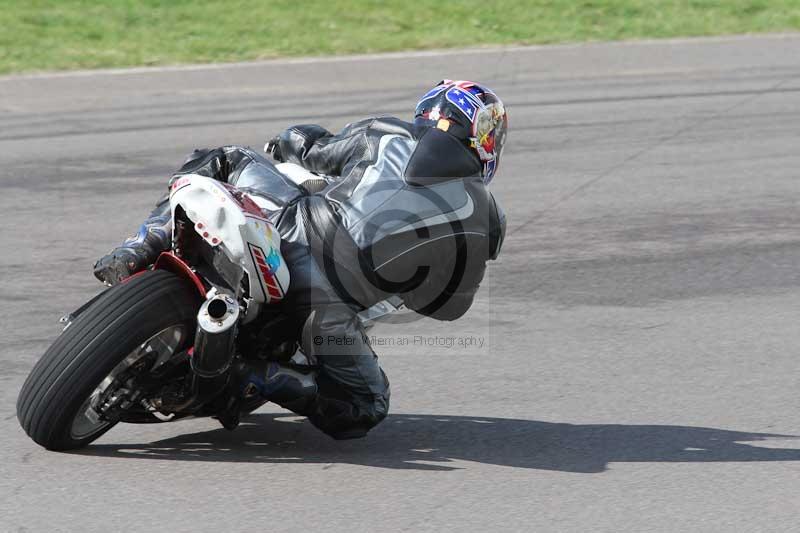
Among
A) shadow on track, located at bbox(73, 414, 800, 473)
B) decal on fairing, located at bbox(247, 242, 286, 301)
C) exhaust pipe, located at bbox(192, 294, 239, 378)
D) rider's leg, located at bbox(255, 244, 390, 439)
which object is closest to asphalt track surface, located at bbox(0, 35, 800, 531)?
shadow on track, located at bbox(73, 414, 800, 473)

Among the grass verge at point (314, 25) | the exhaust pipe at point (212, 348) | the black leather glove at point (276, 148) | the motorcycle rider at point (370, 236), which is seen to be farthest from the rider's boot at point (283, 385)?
the grass verge at point (314, 25)

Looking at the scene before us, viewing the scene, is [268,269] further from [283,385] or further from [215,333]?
[283,385]

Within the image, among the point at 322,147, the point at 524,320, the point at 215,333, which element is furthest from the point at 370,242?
the point at 524,320

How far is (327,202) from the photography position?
4.88 meters

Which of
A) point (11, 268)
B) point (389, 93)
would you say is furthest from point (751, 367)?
point (389, 93)

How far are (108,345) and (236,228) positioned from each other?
55 cm

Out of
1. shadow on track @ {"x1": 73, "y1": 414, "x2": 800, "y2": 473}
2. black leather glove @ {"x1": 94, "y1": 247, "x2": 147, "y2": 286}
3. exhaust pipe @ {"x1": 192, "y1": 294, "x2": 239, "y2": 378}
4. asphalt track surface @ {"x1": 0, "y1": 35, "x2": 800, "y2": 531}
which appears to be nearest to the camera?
exhaust pipe @ {"x1": 192, "y1": 294, "x2": 239, "y2": 378}

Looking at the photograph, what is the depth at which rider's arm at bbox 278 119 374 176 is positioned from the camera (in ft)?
16.6

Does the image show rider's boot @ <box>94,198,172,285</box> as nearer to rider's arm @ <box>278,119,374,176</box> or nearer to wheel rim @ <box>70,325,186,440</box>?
wheel rim @ <box>70,325,186,440</box>

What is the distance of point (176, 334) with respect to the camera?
4.47 metres

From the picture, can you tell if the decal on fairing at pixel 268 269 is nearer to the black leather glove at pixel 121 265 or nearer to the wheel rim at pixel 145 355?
the wheel rim at pixel 145 355

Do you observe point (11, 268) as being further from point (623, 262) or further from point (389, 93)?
point (389, 93)

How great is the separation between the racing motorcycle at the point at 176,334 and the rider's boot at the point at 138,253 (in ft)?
0.25

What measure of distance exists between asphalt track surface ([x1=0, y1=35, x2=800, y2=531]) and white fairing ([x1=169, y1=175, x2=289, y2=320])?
68cm
